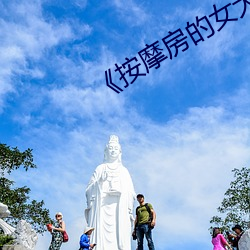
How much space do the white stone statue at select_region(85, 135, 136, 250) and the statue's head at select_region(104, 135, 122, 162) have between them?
Result: 0.28 meters

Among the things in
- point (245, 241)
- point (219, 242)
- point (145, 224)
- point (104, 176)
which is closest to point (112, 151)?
point (104, 176)

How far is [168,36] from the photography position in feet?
35.9

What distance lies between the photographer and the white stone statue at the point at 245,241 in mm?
9401

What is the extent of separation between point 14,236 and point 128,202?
3719 mm

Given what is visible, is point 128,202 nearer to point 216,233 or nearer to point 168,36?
point 216,233

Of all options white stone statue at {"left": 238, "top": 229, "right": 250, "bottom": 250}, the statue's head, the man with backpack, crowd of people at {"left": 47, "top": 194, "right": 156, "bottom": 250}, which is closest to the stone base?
crowd of people at {"left": 47, "top": 194, "right": 156, "bottom": 250}

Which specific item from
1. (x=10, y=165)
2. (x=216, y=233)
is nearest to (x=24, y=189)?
(x=10, y=165)

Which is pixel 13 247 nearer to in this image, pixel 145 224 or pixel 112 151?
pixel 145 224

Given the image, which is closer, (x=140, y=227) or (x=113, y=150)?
(x=140, y=227)

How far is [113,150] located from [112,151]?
0.14 feet

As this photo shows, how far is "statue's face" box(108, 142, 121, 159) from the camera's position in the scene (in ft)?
47.6

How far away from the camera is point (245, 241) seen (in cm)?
947

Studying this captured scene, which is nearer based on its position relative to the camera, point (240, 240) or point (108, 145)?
point (240, 240)

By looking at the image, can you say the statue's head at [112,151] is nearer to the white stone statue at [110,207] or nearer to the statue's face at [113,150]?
the statue's face at [113,150]
